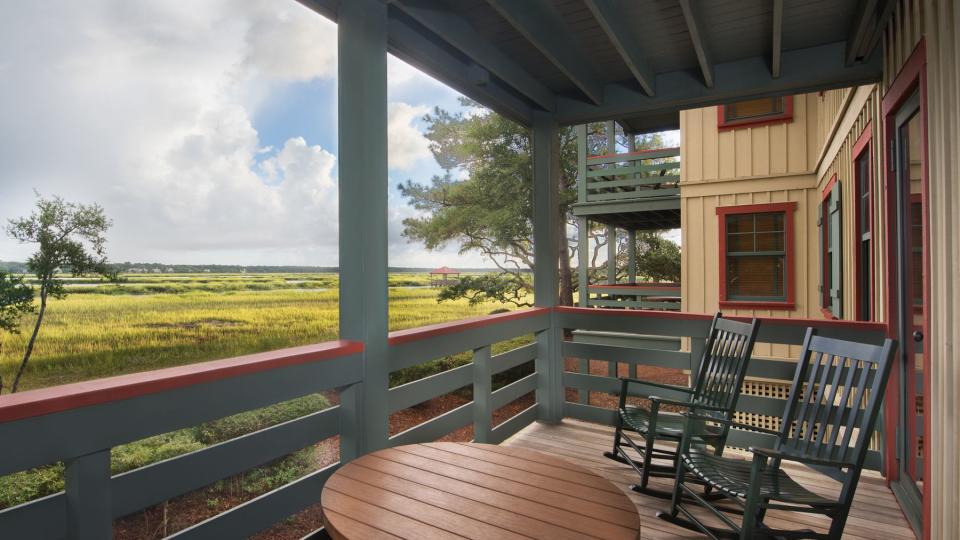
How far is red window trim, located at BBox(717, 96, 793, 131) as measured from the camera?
19.8 feet

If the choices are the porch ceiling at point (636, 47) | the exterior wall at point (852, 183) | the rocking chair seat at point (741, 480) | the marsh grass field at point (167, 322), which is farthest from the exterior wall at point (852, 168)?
the marsh grass field at point (167, 322)

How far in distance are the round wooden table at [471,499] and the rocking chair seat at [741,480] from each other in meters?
0.78

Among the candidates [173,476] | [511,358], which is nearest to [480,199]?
[511,358]

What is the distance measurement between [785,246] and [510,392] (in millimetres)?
4416

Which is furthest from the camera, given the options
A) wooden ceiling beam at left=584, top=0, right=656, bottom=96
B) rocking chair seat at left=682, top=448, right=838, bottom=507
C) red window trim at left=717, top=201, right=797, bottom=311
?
red window trim at left=717, top=201, right=797, bottom=311

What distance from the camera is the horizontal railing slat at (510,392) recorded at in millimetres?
3471

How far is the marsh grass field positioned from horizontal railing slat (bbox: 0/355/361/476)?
57cm

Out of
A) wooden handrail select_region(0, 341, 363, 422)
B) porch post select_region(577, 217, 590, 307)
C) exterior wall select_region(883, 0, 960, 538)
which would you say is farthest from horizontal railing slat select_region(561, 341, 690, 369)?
porch post select_region(577, 217, 590, 307)

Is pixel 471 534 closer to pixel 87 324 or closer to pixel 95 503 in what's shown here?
pixel 95 503

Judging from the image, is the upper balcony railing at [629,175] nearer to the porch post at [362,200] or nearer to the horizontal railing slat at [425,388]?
the horizontal railing slat at [425,388]

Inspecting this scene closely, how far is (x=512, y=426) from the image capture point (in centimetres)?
374

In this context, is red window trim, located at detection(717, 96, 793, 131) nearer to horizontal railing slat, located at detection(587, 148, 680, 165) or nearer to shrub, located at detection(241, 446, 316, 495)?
horizontal railing slat, located at detection(587, 148, 680, 165)

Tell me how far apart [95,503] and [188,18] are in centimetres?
224

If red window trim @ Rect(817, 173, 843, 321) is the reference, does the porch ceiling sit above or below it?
above
